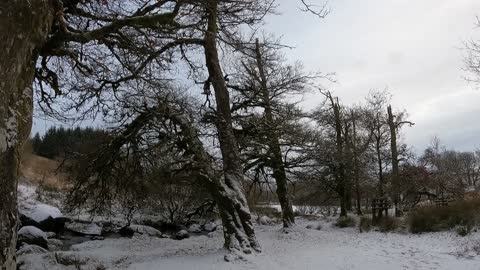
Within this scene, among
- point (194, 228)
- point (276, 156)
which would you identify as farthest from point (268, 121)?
point (194, 228)

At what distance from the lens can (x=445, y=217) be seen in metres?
19.8

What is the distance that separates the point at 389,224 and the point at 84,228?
17512 mm

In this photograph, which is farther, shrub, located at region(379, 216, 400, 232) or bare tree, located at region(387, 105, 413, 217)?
bare tree, located at region(387, 105, 413, 217)

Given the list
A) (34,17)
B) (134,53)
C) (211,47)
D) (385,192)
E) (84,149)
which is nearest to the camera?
(34,17)

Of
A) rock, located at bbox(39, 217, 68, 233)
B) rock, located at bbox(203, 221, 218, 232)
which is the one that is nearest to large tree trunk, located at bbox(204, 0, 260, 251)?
rock, located at bbox(39, 217, 68, 233)

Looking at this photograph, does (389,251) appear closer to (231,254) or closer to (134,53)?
(231,254)

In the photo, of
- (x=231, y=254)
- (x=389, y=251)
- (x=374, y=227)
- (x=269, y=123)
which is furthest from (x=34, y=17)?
(x=374, y=227)

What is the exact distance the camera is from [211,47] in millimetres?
15227

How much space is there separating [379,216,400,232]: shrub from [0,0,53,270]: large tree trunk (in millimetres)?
18310

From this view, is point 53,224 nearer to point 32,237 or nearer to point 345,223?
point 32,237

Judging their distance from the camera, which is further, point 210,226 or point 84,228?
point 210,226

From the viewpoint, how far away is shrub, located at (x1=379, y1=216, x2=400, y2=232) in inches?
837

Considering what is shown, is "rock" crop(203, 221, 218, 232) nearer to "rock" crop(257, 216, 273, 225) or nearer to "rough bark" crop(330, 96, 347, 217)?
"rock" crop(257, 216, 273, 225)

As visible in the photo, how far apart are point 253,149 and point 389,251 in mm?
8169
